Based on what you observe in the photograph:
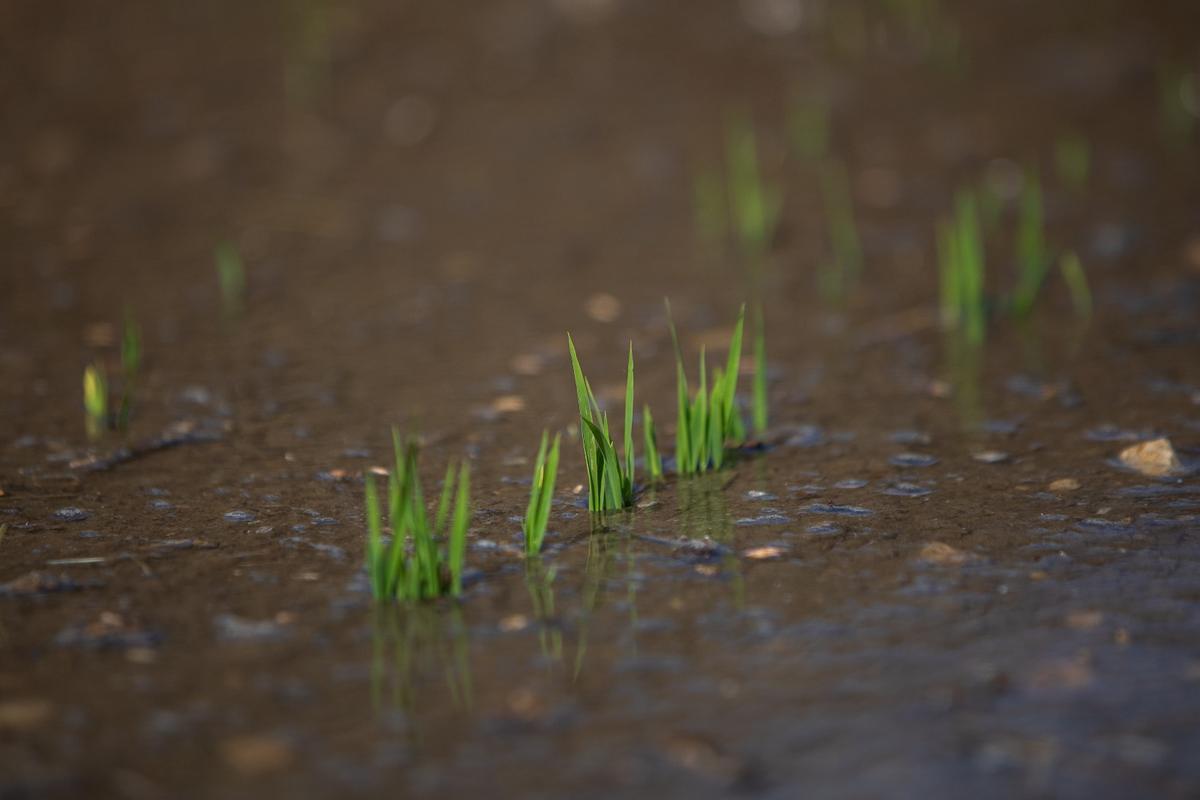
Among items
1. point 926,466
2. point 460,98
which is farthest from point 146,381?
point 460,98

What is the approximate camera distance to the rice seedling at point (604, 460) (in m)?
1.77

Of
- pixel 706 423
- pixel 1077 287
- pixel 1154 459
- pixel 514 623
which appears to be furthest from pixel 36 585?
pixel 1077 287

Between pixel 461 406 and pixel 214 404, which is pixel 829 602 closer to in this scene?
pixel 461 406

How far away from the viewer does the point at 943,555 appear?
67.1 inches

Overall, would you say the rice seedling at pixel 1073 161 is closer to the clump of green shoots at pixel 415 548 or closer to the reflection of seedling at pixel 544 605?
the reflection of seedling at pixel 544 605

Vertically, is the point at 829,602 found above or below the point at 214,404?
below

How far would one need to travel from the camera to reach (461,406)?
245 centimetres

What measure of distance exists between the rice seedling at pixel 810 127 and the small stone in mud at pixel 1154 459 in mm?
2033

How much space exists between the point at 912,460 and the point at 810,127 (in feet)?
6.84

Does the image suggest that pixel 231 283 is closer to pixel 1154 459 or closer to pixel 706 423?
pixel 706 423

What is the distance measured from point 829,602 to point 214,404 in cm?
145

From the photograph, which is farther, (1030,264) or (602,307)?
(602,307)

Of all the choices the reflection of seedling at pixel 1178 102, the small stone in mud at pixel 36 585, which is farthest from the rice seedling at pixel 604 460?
the reflection of seedling at pixel 1178 102

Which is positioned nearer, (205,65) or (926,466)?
(926,466)
